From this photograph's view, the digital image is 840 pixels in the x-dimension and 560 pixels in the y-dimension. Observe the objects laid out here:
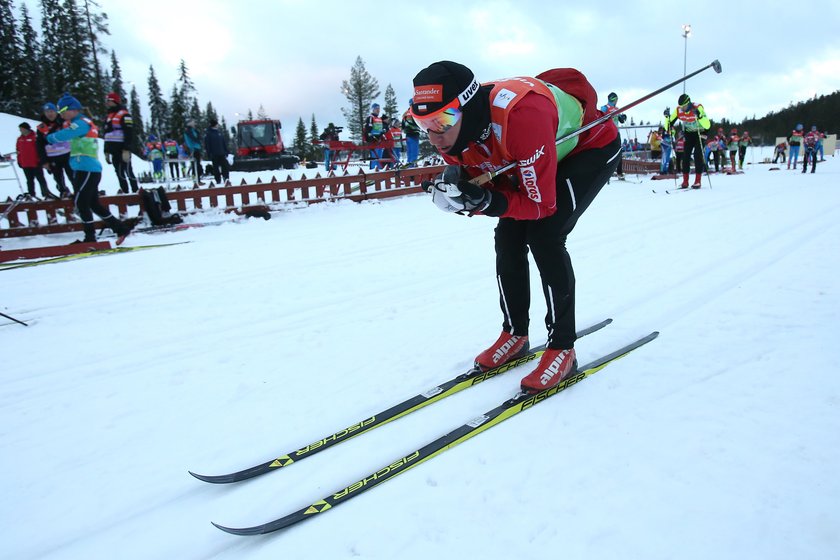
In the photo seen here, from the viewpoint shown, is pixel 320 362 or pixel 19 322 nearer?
pixel 320 362

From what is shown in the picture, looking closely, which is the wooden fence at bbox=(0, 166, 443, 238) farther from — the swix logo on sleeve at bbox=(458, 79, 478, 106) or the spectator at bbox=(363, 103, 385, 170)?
the swix logo on sleeve at bbox=(458, 79, 478, 106)

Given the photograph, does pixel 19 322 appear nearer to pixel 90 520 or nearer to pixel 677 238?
pixel 90 520

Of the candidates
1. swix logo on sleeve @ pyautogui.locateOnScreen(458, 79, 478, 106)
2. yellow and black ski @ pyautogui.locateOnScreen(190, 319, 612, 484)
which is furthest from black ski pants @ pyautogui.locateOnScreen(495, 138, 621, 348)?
swix logo on sleeve @ pyautogui.locateOnScreen(458, 79, 478, 106)

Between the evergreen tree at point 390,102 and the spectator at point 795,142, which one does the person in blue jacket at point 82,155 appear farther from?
the evergreen tree at point 390,102

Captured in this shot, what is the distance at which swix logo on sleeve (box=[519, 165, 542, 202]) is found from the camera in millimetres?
2141

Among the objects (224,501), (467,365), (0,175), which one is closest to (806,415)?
(467,365)

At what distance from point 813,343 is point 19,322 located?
5557 millimetres

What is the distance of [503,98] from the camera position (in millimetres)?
2186

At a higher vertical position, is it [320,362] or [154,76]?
[154,76]

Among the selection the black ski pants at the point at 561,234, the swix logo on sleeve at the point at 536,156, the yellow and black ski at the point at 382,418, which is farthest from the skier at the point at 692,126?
the swix logo on sleeve at the point at 536,156

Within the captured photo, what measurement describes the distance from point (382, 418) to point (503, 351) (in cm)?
89

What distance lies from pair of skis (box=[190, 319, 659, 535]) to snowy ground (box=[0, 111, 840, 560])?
1.7 inches

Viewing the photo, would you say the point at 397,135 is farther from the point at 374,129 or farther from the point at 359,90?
the point at 359,90

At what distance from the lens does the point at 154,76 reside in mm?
65062
